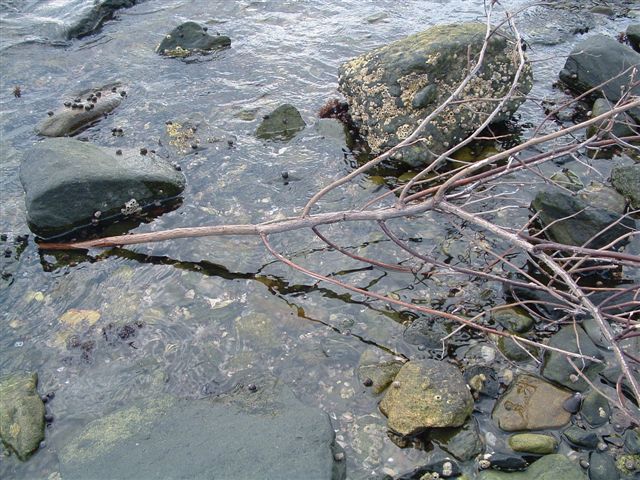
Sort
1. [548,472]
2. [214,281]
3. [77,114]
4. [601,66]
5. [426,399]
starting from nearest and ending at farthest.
→ [548,472], [426,399], [214,281], [77,114], [601,66]

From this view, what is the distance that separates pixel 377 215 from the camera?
20.5 ft

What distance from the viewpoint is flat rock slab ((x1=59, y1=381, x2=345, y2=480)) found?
4.79 m

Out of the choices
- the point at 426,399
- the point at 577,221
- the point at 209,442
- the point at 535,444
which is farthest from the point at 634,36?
the point at 209,442

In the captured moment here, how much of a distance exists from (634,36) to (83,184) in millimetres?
11900

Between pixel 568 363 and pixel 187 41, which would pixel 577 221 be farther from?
pixel 187 41

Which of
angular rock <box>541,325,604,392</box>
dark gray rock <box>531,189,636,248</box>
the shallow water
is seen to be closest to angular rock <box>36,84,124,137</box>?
the shallow water

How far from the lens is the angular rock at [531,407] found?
206 inches

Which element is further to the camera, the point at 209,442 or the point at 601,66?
the point at 601,66

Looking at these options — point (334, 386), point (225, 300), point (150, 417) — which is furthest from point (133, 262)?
point (334, 386)

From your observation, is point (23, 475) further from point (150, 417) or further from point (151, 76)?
point (151, 76)

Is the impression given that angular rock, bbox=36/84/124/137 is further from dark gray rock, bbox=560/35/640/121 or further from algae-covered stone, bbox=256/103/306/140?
dark gray rock, bbox=560/35/640/121

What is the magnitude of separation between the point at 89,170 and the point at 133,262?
1.58 metres

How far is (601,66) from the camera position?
10.1 metres

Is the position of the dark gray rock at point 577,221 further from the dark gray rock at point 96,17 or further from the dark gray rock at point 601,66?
the dark gray rock at point 96,17
